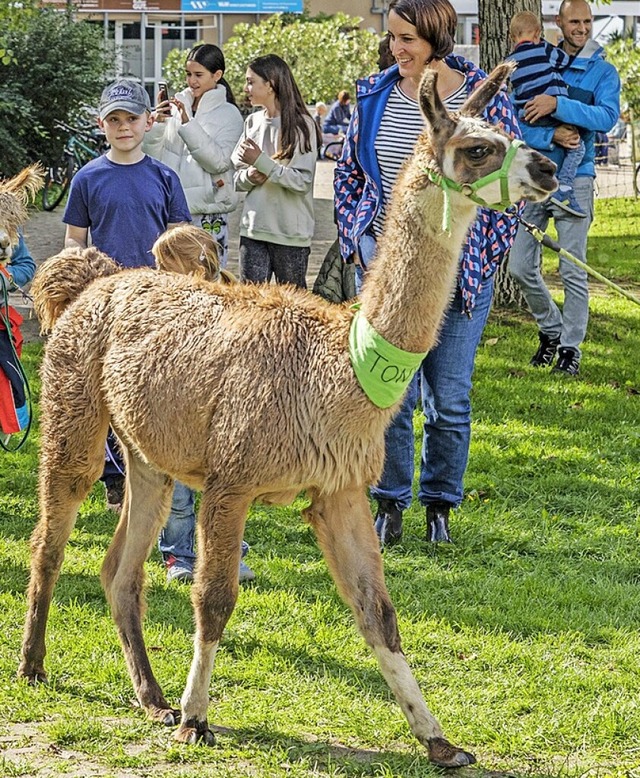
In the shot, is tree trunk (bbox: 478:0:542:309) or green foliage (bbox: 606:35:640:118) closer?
tree trunk (bbox: 478:0:542:309)

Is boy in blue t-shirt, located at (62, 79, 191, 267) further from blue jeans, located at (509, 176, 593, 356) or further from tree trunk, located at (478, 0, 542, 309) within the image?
tree trunk, located at (478, 0, 542, 309)

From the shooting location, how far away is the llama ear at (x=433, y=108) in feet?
12.7

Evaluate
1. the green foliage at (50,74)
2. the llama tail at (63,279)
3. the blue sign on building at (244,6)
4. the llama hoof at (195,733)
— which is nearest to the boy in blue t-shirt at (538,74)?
the llama tail at (63,279)

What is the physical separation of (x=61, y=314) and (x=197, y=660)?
4.71 feet

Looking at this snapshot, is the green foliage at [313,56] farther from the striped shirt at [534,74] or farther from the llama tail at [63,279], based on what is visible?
the llama tail at [63,279]

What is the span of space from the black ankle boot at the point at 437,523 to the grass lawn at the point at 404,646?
0.09m

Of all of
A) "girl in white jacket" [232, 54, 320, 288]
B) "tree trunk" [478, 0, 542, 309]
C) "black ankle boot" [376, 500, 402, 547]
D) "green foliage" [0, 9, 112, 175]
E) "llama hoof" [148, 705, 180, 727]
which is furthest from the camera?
"green foliage" [0, 9, 112, 175]

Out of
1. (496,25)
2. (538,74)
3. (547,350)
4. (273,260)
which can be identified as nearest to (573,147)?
(538,74)

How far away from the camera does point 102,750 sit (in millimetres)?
4035

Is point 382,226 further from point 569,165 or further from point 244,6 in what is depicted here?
point 244,6

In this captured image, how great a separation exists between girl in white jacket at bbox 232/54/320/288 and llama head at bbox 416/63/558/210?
3.79 meters

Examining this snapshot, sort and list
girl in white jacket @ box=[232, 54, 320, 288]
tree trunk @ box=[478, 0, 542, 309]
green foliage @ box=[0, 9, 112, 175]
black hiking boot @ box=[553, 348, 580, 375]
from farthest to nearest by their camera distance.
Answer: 1. green foliage @ box=[0, 9, 112, 175]
2. tree trunk @ box=[478, 0, 542, 309]
3. black hiking boot @ box=[553, 348, 580, 375]
4. girl in white jacket @ box=[232, 54, 320, 288]

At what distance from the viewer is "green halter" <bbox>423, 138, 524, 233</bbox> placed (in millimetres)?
3836

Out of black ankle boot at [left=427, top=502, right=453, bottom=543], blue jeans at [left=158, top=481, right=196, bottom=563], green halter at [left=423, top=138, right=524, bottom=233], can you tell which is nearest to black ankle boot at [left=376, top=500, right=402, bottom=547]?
black ankle boot at [left=427, top=502, right=453, bottom=543]
